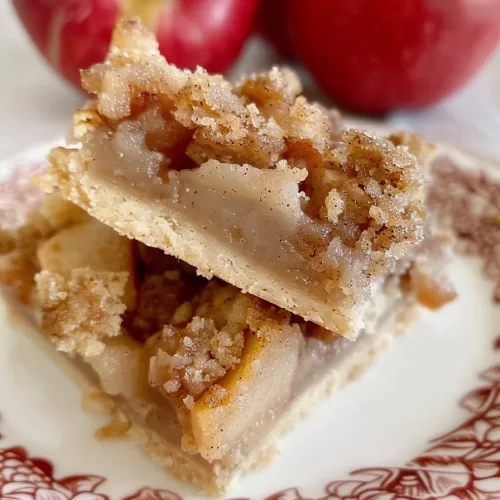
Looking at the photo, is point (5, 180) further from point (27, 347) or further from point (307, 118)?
point (307, 118)

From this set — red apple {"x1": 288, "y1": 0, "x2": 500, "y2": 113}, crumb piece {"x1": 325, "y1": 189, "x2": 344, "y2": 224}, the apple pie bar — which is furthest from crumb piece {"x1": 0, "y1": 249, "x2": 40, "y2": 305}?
red apple {"x1": 288, "y1": 0, "x2": 500, "y2": 113}

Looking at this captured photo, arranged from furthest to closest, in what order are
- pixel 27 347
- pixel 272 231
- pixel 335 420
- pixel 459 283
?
pixel 459 283, pixel 27 347, pixel 335 420, pixel 272 231

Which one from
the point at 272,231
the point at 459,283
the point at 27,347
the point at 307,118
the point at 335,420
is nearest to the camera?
the point at 272,231

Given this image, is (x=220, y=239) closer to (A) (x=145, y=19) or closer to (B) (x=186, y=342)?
(B) (x=186, y=342)

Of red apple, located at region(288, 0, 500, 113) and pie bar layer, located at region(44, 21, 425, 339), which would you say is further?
red apple, located at region(288, 0, 500, 113)

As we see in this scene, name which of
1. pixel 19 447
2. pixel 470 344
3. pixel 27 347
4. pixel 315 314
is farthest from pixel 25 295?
pixel 470 344

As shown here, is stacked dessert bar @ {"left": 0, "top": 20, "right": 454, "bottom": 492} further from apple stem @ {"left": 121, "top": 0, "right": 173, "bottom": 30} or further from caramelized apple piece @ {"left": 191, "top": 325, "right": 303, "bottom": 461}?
apple stem @ {"left": 121, "top": 0, "right": 173, "bottom": 30}

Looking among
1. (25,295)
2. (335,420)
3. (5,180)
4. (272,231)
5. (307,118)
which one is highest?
(307,118)
